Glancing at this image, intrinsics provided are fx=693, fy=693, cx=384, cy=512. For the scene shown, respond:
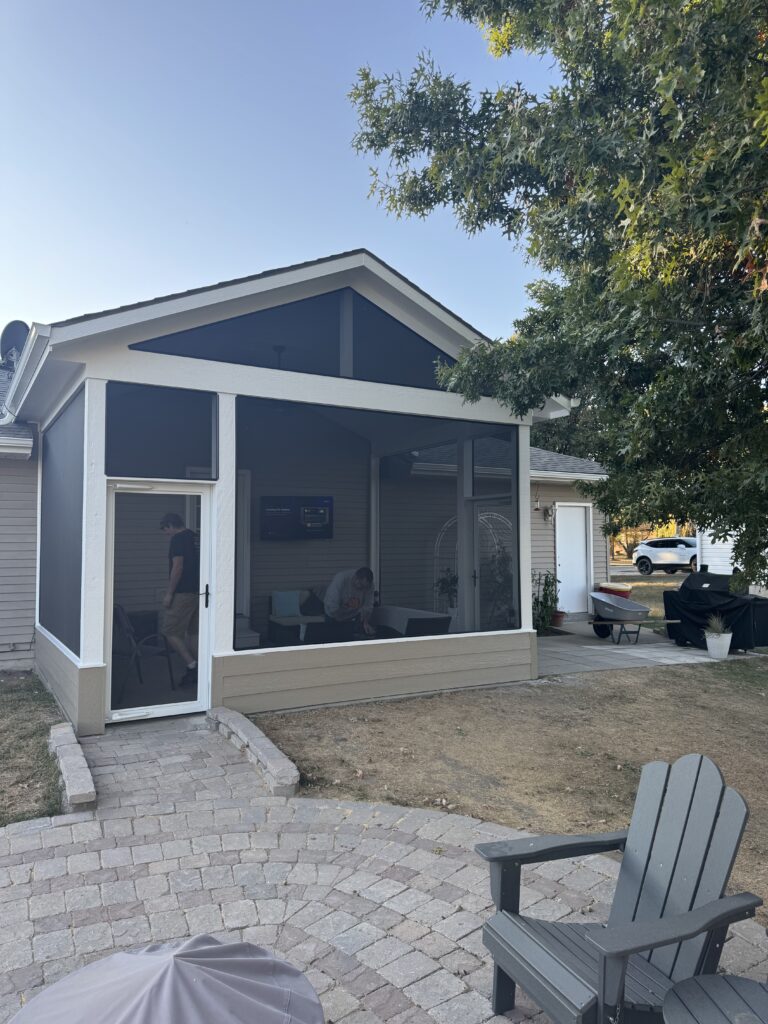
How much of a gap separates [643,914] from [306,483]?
8.11 meters

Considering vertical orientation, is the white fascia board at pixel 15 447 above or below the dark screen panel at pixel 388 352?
below

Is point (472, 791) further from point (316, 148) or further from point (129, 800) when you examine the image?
point (316, 148)

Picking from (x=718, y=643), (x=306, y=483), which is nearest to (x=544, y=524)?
(x=718, y=643)

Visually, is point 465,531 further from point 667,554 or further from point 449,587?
point 667,554

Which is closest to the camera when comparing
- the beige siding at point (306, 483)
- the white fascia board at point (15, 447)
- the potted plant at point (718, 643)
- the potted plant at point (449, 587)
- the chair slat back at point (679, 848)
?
the chair slat back at point (679, 848)

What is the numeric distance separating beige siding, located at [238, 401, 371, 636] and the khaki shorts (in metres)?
2.74

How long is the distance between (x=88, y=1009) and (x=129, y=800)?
3256 mm

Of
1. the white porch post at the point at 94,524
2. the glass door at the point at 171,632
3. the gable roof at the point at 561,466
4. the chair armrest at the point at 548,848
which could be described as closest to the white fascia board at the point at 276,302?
the white porch post at the point at 94,524

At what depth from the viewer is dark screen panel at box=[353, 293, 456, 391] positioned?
743 cm

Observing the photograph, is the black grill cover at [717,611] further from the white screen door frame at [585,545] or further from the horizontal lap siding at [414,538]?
the horizontal lap siding at [414,538]

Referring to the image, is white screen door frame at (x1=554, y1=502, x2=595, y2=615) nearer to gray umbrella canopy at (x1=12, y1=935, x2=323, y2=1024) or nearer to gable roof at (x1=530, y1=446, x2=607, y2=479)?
gable roof at (x1=530, y1=446, x2=607, y2=479)

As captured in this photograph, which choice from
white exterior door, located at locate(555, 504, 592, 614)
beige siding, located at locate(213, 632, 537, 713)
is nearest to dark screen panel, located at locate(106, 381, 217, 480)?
beige siding, located at locate(213, 632, 537, 713)

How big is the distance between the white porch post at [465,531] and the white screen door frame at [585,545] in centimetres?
551

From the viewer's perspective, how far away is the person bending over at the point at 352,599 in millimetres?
7578
